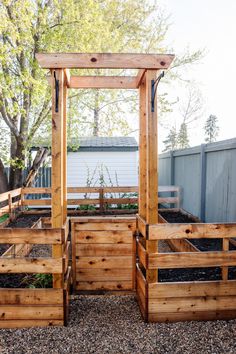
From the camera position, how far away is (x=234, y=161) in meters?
5.08

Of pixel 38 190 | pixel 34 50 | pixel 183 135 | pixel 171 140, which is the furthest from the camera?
pixel 171 140

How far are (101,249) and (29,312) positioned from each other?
114 centimetres

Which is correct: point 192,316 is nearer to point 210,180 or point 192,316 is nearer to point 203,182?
point 210,180

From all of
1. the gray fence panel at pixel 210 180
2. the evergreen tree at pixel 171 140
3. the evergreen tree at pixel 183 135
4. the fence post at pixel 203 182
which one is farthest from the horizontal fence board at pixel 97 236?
the evergreen tree at pixel 171 140

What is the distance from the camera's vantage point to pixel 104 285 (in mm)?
3953

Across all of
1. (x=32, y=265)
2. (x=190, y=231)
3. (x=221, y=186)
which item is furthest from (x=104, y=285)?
(x=221, y=186)

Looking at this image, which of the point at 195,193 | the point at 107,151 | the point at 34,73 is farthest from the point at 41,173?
the point at 195,193

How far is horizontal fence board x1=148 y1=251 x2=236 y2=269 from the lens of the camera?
10.5 feet

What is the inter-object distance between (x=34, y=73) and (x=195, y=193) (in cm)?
493

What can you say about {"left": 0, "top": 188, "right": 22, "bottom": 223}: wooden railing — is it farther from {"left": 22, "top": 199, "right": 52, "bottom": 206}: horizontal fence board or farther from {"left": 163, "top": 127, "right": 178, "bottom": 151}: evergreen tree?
{"left": 163, "top": 127, "right": 178, "bottom": 151}: evergreen tree

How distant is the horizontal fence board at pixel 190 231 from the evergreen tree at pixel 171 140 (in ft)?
87.7

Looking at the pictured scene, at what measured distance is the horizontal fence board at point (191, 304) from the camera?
126 inches

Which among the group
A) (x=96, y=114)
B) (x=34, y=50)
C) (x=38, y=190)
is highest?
(x=34, y=50)

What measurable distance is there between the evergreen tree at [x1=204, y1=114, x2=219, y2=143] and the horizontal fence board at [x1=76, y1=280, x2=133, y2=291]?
35.4 m
